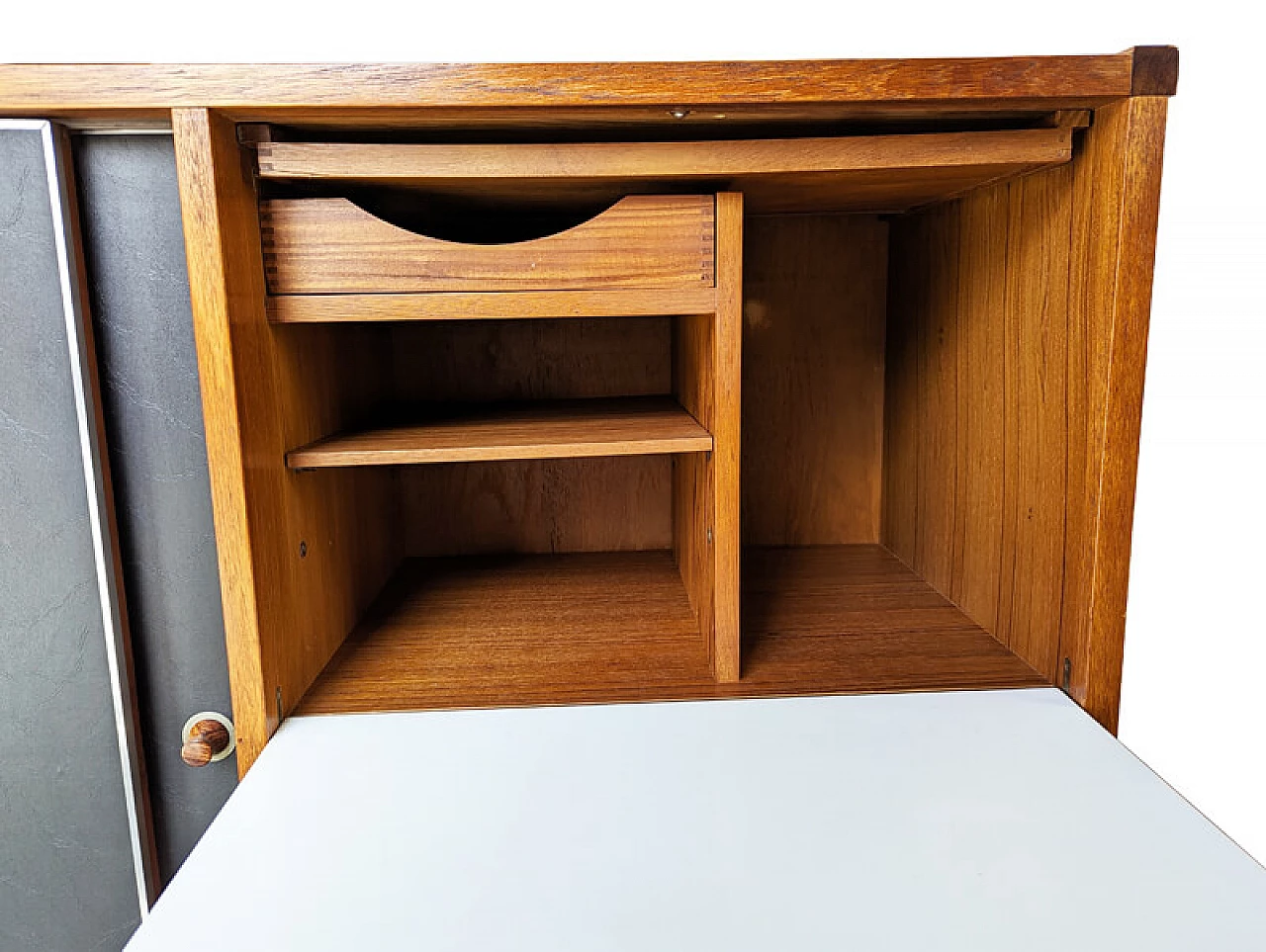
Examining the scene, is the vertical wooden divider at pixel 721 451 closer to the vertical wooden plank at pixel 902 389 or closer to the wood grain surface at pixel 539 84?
the wood grain surface at pixel 539 84

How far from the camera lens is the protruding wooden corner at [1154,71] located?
0.81m

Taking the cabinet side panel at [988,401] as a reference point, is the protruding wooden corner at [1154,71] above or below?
above

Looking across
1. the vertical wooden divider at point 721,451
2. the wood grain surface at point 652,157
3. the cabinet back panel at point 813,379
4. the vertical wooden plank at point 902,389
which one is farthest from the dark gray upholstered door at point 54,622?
the vertical wooden plank at point 902,389

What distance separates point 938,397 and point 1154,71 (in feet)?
1.77

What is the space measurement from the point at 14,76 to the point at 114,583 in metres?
0.47

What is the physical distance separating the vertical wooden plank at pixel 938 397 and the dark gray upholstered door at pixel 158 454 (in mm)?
918

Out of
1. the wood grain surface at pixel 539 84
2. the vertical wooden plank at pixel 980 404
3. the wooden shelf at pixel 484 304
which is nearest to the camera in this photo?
the wood grain surface at pixel 539 84

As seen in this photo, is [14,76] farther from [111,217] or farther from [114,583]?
[114,583]

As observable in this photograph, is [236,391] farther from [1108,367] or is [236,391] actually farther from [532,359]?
[1108,367]

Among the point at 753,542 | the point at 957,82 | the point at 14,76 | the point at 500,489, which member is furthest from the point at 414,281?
the point at 753,542

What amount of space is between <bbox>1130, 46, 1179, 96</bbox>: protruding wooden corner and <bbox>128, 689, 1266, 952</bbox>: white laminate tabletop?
58 centimetres

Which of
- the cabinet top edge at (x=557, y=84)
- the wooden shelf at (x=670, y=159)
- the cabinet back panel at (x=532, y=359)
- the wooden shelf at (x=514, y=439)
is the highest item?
the cabinet top edge at (x=557, y=84)

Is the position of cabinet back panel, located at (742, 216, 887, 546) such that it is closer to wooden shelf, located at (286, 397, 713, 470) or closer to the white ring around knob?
wooden shelf, located at (286, 397, 713, 470)

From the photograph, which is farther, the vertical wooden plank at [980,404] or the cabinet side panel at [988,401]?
the vertical wooden plank at [980,404]
